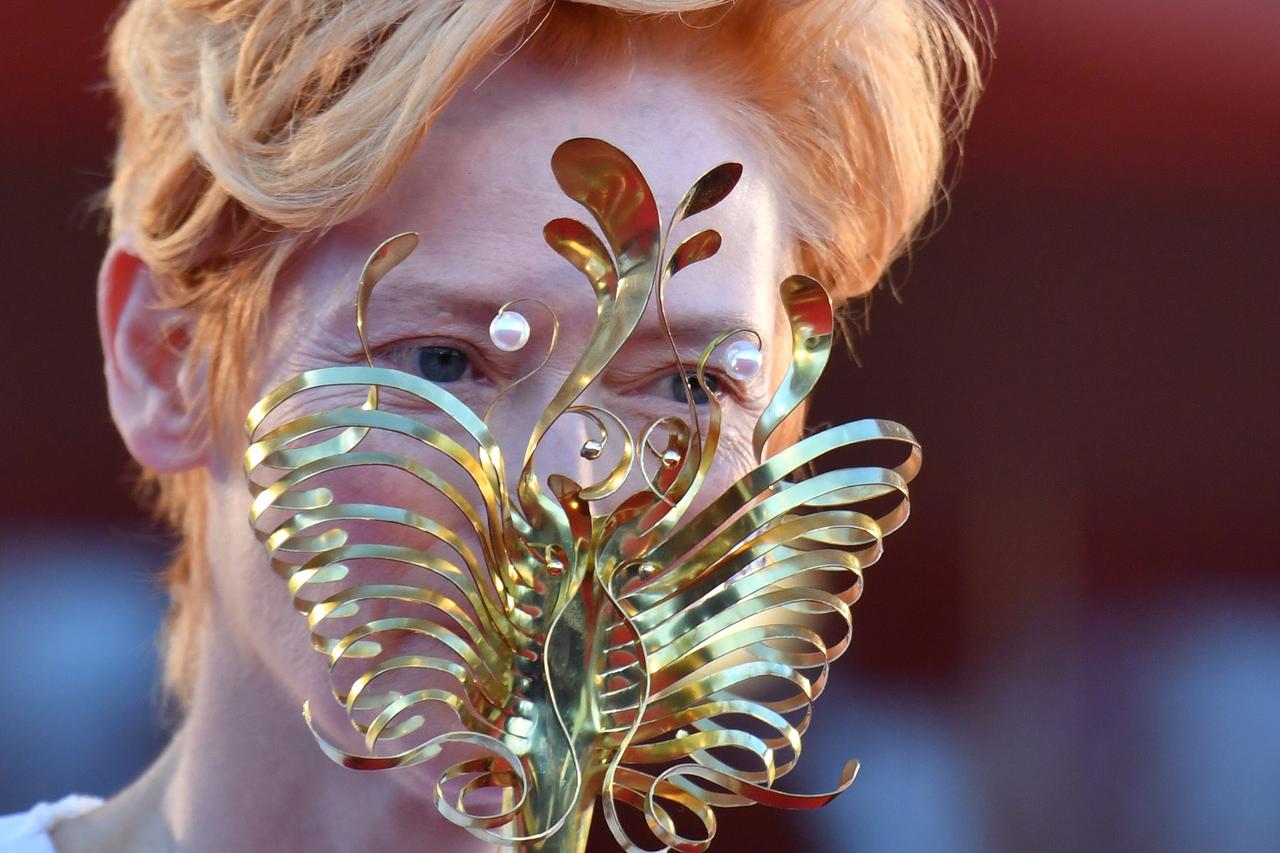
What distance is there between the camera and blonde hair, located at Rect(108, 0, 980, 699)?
34.2 inches

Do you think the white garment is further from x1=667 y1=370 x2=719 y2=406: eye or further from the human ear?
x1=667 y1=370 x2=719 y2=406: eye

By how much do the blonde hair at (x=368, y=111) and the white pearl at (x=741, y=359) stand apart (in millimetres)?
168

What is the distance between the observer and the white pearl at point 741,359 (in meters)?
0.87

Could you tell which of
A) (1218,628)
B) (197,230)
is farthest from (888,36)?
(1218,628)

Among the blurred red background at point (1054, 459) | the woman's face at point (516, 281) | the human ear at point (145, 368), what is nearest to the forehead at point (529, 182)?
the woman's face at point (516, 281)

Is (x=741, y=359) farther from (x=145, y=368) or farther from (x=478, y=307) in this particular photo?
(x=145, y=368)

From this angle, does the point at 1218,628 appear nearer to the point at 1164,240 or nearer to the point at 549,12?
the point at 1164,240

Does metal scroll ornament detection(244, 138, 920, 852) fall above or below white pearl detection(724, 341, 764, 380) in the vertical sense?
below

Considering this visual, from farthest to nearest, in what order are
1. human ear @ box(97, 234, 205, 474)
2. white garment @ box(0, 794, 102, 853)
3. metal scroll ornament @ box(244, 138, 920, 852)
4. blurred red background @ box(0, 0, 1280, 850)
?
blurred red background @ box(0, 0, 1280, 850) < white garment @ box(0, 794, 102, 853) < human ear @ box(97, 234, 205, 474) < metal scroll ornament @ box(244, 138, 920, 852)

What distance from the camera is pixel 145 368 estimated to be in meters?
1.05

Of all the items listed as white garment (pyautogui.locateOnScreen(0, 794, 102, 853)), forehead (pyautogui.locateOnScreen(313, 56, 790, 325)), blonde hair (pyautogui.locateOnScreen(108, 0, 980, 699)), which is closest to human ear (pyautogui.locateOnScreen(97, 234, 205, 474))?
blonde hair (pyautogui.locateOnScreen(108, 0, 980, 699))

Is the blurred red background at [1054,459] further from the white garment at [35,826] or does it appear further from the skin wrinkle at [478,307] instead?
the skin wrinkle at [478,307]

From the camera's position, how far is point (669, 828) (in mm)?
795

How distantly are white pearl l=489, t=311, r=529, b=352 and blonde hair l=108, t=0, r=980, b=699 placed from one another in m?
0.12
